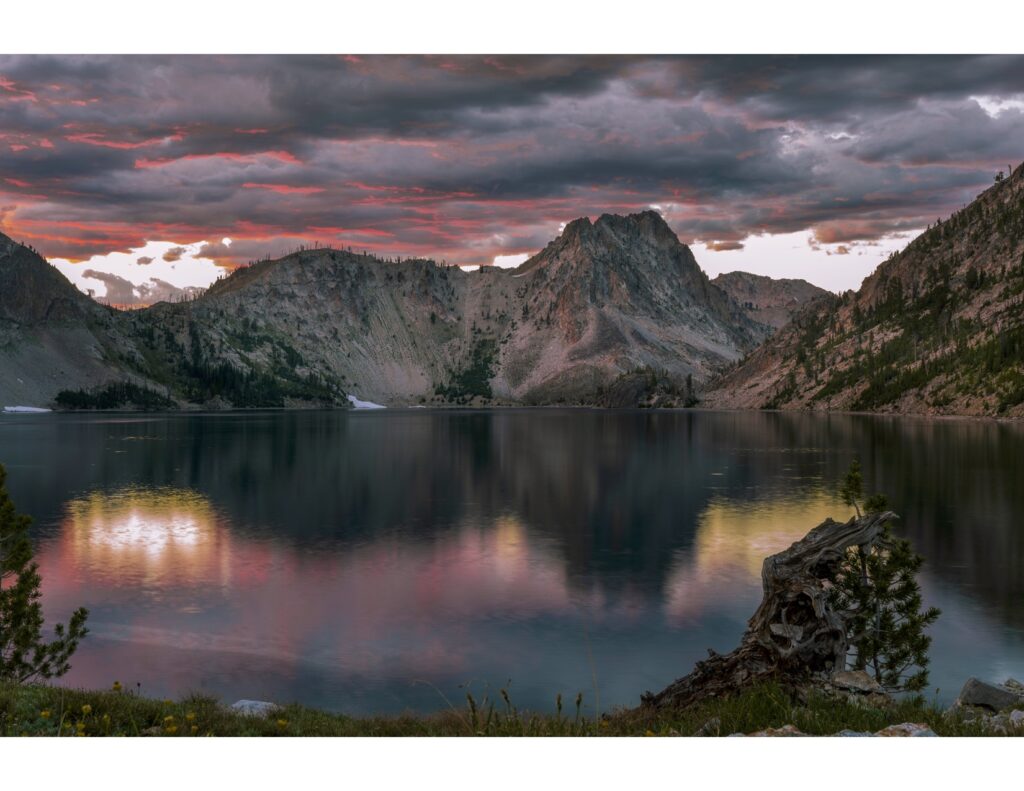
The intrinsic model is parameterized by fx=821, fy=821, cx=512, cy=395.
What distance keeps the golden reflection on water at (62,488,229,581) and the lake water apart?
0.35 meters

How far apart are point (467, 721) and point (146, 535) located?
5560cm

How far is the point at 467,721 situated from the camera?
17.0 meters

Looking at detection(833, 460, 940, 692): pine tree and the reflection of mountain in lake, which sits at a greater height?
detection(833, 460, 940, 692): pine tree

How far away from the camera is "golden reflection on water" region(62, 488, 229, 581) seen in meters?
53.5

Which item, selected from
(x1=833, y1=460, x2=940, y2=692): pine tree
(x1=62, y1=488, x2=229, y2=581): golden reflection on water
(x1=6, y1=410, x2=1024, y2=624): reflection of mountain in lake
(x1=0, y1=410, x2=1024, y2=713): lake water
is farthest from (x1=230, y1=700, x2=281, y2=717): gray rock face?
(x1=62, y1=488, x2=229, y2=581): golden reflection on water

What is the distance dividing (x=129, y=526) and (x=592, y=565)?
40203 millimetres

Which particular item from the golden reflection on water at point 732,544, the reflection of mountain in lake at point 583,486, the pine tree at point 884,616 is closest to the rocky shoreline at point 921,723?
the pine tree at point 884,616

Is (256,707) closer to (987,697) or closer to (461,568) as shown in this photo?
(987,697)

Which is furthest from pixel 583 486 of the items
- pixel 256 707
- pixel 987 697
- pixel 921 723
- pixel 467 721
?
pixel 921 723

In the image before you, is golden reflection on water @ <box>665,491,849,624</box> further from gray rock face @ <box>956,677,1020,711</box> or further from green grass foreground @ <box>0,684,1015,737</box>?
green grass foreground @ <box>0,684,1015,737</box>

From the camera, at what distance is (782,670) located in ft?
66.0

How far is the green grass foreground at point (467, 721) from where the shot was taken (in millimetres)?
15305

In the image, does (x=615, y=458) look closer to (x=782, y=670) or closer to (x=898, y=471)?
(x=898, y=471)

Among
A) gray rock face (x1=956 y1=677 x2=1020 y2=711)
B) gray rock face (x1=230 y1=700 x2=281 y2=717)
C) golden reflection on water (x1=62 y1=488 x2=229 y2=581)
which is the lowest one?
golden reflection on water (x1=62 y1=488 x2=229 y2=581)
